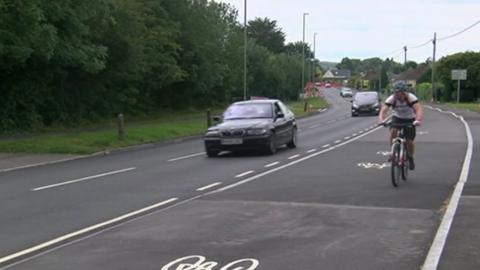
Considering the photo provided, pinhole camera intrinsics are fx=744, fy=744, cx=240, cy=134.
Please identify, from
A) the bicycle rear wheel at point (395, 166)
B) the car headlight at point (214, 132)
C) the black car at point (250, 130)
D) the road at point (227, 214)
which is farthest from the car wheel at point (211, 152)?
the bicycle rear wheel at point (395, 166)

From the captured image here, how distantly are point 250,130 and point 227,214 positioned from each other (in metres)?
9.46

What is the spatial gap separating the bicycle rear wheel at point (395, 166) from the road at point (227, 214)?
0.24 meters

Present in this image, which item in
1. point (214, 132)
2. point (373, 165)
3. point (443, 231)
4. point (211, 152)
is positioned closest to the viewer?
point (443, 231)

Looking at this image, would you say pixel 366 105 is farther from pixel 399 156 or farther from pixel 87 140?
pixel 399 156

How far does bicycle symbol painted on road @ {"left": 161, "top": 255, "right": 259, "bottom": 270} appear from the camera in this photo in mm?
6664

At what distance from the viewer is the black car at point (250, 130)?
62.3ft

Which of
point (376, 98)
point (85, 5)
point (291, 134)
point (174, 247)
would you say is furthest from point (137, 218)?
point (376, 98)

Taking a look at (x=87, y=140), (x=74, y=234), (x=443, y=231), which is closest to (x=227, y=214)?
(x=74, y=234)

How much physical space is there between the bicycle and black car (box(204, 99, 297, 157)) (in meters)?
6.37

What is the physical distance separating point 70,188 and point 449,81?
85.3 meters

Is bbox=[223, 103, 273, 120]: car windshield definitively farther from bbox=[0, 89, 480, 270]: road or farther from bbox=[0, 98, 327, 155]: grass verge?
bbox=[0, 98, 327, 155]: grass verge

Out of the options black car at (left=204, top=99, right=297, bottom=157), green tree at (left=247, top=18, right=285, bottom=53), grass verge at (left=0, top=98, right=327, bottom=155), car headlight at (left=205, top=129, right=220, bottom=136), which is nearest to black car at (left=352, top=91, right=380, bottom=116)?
grass verge at (left=0, top=98, right=327, bottom=155)

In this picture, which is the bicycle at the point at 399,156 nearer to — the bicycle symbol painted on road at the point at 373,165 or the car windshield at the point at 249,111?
the bicycle symbol painted on road at the point at 373,165

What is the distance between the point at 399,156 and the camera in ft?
41.3
